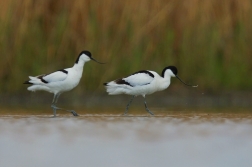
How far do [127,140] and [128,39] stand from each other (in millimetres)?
3663

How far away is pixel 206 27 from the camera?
1147cm

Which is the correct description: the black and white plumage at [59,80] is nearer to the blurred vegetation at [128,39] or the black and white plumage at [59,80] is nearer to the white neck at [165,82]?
the blurred vegetation at [128,39]

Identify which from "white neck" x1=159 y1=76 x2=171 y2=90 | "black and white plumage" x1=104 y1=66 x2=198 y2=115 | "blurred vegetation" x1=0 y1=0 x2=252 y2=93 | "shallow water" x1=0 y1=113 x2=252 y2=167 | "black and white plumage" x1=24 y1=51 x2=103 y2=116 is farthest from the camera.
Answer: "blurred vegetation" x1=0 y1=0 x2=252 y2=93

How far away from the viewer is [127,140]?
25.7 feet

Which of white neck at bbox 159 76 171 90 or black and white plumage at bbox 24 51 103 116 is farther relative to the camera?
white neck at bbox 159 76 171 90

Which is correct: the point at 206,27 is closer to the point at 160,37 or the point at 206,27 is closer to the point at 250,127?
the point at 160,37

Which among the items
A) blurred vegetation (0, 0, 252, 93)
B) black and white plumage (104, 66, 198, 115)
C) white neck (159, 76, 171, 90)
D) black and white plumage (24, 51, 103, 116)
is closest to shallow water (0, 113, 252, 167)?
black and white plumage (24, 51, 103, 116)

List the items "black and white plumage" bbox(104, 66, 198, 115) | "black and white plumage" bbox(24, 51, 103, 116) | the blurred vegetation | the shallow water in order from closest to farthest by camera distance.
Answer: the shallow water → "black and white plumage" bbox(24, 51, 103, 116) → "black and white plumage" bbox(104, 66, 198, 115) → the blurred vegetation

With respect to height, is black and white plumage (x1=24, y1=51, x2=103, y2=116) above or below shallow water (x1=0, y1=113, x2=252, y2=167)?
above

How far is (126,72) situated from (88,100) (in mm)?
573

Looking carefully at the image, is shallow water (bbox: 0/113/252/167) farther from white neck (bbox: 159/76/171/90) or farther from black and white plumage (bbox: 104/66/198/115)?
white neck (bbox: 159/76/171/90)

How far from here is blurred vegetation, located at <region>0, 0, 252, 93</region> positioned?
37.1 feet

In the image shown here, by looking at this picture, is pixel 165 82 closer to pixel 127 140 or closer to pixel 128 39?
pixel 128 39

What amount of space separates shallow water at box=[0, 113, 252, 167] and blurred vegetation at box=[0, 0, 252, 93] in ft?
4.94
